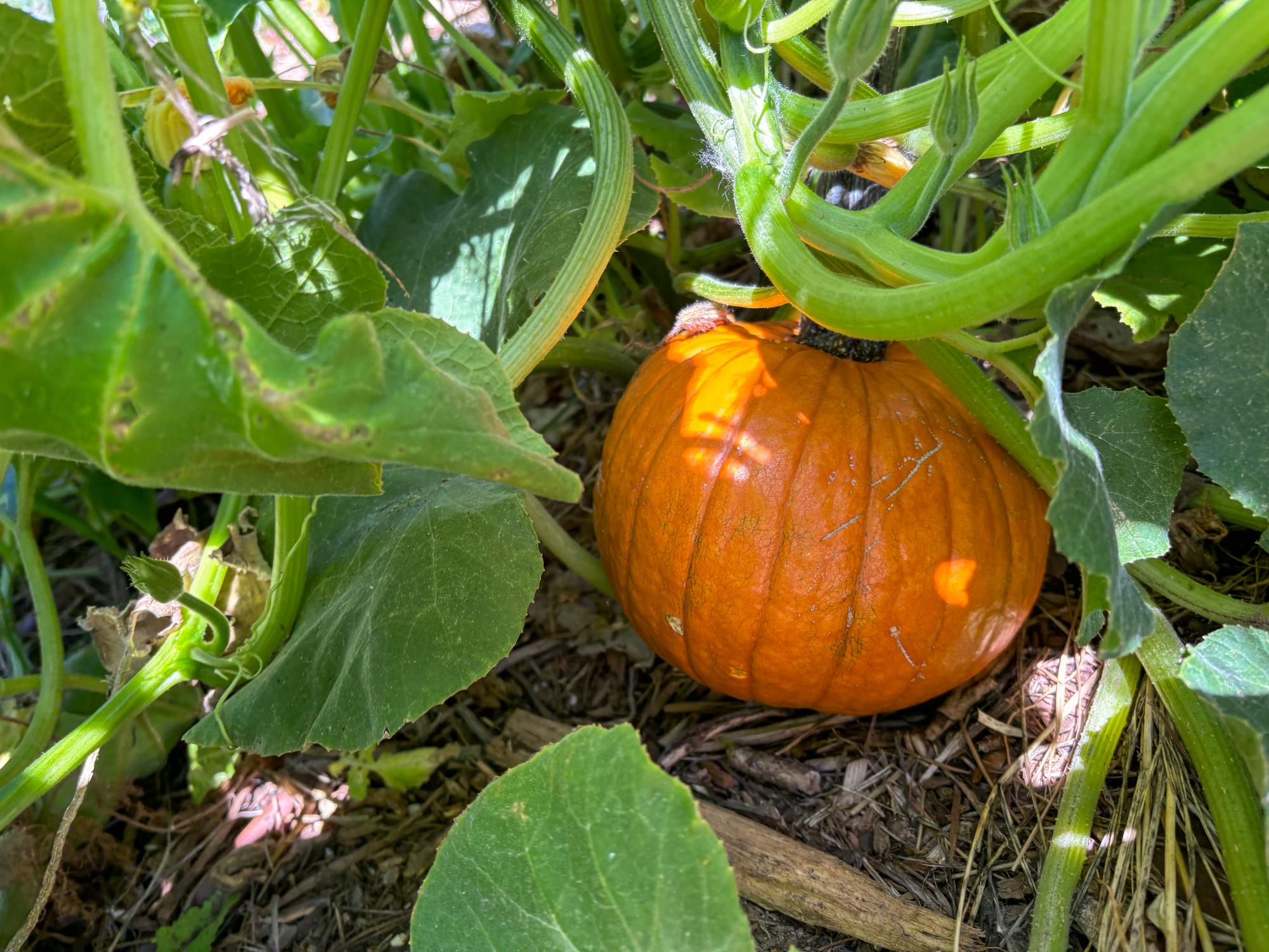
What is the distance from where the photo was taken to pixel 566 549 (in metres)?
1.39

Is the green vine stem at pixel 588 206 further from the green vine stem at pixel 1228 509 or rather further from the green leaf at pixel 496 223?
the green vine stem at pixel 1228 509

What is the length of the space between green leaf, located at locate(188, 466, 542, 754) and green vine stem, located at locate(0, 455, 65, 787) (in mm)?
253

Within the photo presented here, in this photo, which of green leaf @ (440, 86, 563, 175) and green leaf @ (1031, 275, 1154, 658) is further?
green leaf @ (440, 86, 563, 175)

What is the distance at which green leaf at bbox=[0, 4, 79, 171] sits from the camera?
2.73ft

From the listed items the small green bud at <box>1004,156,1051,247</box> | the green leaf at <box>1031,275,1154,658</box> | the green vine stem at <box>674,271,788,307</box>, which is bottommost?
the green vine stem at <box>674,271,788,307</box>

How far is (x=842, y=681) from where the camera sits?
3.86 ft

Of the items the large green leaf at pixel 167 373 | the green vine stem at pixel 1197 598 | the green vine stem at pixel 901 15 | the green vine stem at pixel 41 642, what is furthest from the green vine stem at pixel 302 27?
the green vine stem at pixel 1197 598

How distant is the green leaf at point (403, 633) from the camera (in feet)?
3.23

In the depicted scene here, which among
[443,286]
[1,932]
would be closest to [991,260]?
[443,286]

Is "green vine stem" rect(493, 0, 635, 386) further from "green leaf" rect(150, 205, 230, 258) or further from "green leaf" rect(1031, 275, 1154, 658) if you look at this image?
"green leaf" rect(1031, 275, 1154, 658)

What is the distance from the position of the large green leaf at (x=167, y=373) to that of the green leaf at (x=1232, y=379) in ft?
2.01

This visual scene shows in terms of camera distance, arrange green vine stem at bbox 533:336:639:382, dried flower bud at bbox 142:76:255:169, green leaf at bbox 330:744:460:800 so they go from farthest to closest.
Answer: green vine stem at bbox 533:336:639:382 → green leaf at bbox 330:744:460:800 → dried flower bud at bbox 142:76:255:169

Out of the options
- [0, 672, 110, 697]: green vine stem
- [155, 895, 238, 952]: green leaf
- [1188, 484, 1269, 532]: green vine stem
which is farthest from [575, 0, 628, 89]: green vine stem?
[155, 895, 238, 952]: green leaf

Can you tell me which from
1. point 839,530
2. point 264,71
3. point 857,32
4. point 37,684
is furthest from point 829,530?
point 264,71
